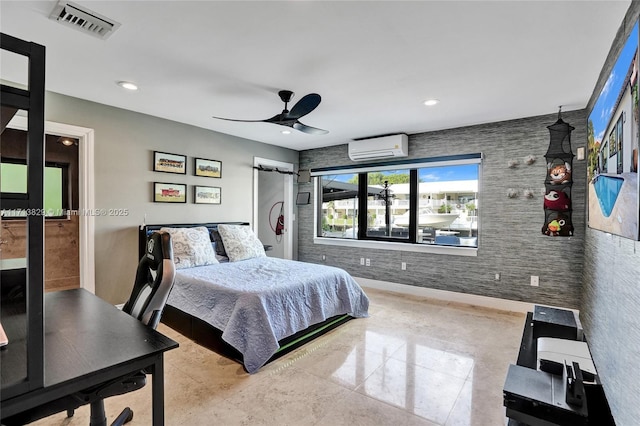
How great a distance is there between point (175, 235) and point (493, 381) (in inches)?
131

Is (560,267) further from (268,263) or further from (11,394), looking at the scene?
(11,394)

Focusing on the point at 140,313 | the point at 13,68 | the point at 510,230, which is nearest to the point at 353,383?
the point at 140,313

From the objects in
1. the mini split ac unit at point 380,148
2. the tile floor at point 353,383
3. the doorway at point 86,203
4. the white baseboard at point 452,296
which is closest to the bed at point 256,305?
the tile floor at point 353,383

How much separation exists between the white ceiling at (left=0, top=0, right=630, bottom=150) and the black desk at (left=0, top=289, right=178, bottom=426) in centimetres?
169

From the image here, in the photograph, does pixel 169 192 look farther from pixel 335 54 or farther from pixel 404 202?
pixel 404 202

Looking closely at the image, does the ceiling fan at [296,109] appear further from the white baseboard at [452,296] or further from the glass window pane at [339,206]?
the white baseboard at [452,296]

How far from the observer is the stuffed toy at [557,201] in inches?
140

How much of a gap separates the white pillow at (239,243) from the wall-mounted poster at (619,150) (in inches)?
137

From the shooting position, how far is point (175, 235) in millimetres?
3688

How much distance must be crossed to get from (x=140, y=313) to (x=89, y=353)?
1.52 ft

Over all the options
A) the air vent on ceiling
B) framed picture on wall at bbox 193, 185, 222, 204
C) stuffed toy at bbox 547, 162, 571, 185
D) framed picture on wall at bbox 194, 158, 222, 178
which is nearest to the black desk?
the air vent on ceiling

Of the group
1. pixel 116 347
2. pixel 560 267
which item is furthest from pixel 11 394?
pixel 560 267

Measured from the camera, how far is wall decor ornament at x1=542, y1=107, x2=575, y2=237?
354 cm

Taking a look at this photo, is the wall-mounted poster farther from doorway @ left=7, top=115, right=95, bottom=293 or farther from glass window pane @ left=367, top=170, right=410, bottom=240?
doorway @ left=7, top=115, right=95, bottom=293
